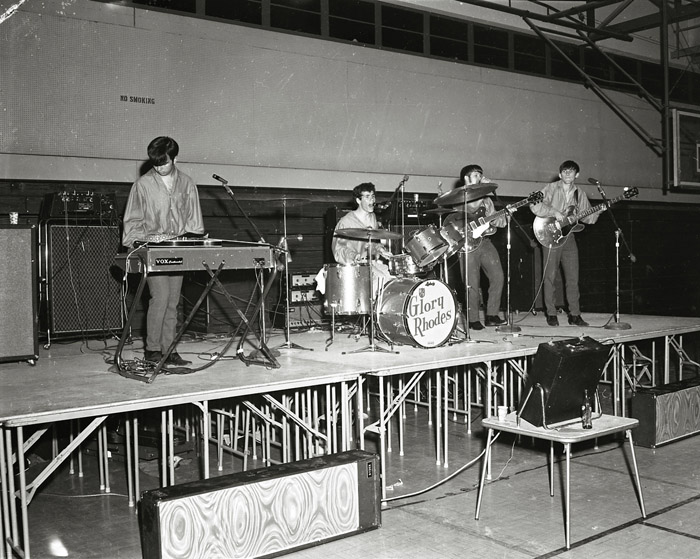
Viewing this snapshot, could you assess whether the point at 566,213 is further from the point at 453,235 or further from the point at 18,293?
the point at 18,293

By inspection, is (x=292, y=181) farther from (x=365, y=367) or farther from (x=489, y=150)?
(x=365, y=367)

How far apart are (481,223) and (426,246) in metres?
0.85

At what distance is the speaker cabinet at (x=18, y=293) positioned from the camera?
199 inches

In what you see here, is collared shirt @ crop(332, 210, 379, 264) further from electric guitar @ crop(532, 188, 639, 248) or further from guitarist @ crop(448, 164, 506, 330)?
electric guitar @ crop(532, 188, 639, 248)

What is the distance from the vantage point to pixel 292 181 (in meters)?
9.20

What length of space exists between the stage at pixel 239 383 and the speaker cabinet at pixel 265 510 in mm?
612

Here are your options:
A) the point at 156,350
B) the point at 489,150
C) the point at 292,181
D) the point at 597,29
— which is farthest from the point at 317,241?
the point at 597,29

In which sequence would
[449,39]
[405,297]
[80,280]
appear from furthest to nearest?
[449,39] → [80,280] → [405,297]

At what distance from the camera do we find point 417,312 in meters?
5.66

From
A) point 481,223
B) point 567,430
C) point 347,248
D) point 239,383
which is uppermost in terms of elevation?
point 481,223

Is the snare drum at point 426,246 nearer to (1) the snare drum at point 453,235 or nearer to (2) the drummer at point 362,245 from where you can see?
(2) the drummer at point 362,245

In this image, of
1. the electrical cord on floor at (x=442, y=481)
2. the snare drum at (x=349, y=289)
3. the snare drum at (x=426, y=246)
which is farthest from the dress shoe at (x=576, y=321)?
the snare drum at (x=349, y=289)

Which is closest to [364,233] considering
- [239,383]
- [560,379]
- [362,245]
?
[362,245]

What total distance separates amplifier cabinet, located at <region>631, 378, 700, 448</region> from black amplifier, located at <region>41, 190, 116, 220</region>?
5.13 metres
